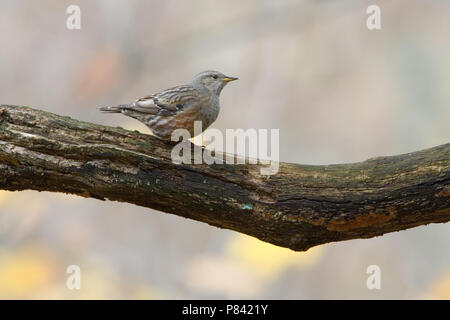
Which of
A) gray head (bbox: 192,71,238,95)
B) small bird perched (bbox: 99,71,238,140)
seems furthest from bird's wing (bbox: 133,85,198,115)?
gray head (bbox: 192,71,238,95)

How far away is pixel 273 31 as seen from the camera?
29.2ft

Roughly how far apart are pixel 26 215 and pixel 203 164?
393cm

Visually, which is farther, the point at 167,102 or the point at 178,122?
the point at 167,102

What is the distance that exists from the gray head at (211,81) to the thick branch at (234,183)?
5.64 feet

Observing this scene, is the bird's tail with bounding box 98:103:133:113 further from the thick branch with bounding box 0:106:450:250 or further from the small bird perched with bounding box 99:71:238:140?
the thick branch with bounding box 0:106:450:250

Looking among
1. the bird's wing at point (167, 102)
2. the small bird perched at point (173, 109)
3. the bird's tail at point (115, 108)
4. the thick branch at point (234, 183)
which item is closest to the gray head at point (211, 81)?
the small bird perched at point (173, 109)

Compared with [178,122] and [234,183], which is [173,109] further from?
[234,183]

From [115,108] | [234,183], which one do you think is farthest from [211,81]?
[234,183]

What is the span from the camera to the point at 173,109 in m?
5.54

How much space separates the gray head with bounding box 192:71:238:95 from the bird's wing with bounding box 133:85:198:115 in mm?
311

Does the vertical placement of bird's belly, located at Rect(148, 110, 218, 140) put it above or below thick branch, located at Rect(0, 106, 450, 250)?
above

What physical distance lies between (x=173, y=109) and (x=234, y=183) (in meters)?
1.41

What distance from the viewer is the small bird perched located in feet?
18.0

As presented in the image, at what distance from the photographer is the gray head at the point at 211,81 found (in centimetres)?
608
